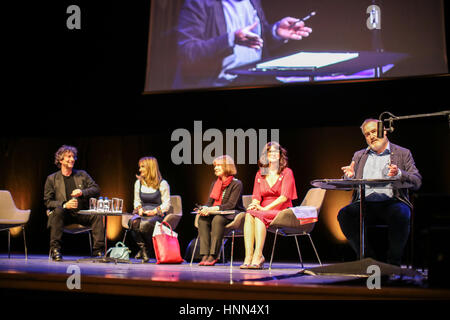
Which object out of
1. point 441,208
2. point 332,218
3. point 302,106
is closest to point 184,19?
point 302,106

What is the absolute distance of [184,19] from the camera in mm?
6582

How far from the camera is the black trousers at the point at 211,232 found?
503 cm

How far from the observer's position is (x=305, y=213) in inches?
180

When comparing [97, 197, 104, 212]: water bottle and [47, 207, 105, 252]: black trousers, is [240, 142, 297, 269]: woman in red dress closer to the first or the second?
[97, 197, 104, 212]: water bottle

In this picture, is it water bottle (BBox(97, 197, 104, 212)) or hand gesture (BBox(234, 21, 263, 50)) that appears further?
hand gesture (BBox(234, 21, 263, 50))

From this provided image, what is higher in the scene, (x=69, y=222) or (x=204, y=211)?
(x=204, y=211)

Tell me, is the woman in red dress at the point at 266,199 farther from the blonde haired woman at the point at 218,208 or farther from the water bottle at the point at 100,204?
the water bottle at the point at 100,204

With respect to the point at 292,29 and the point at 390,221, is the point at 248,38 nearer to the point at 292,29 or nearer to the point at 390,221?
the point at 292,29

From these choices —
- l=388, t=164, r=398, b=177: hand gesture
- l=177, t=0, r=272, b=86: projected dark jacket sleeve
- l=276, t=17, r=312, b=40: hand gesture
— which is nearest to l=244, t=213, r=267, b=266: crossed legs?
l=388, t=164, r=398, b=177: hand gesture

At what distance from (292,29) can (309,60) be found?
1.46ft

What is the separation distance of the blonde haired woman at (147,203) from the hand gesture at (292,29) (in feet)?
7.05

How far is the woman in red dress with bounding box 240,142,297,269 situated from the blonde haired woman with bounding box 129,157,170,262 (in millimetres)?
1194

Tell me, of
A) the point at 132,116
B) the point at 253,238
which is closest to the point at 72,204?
the point at 132,116

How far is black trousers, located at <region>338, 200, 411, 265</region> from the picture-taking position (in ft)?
12.8
